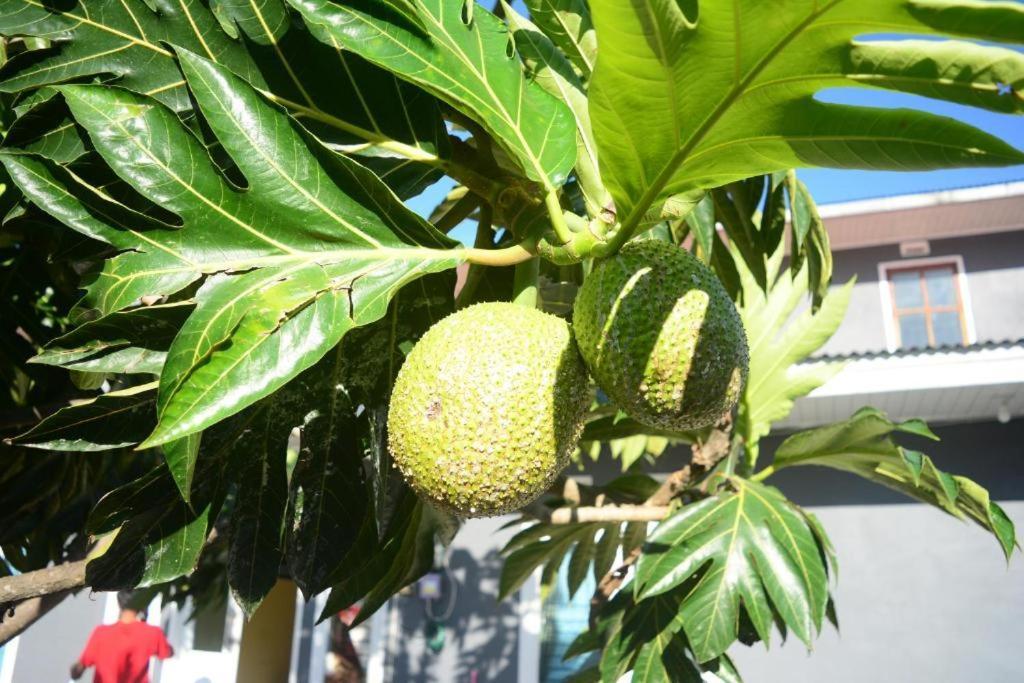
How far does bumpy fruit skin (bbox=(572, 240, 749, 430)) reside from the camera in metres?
1.07

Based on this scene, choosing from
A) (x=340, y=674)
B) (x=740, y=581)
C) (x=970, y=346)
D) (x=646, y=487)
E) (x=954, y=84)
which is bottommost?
(x=340, y=674)

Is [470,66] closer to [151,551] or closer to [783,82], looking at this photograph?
[783,82]

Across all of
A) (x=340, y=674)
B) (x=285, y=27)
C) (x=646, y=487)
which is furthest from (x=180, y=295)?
(x=340, y=674)

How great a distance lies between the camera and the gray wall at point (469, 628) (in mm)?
7430

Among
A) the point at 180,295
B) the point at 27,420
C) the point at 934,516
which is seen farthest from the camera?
the point at 934,516

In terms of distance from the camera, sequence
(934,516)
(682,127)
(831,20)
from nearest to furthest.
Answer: (831,20) < (682,127) < (934,516)

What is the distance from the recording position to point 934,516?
689 centimetres

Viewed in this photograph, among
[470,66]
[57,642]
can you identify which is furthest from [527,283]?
[57,642]

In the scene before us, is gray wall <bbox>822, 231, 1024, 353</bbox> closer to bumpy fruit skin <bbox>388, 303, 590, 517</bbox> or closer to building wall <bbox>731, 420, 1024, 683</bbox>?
building wall <bbox>731, 420, 1024, 683</bbox>

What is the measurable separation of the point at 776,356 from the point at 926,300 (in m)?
6.54

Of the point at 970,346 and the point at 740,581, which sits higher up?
the point at 970,346

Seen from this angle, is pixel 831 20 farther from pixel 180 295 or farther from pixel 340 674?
pixel 340 674

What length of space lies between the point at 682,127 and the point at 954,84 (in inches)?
9.8

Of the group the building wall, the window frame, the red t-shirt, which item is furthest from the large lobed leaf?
the window frame
